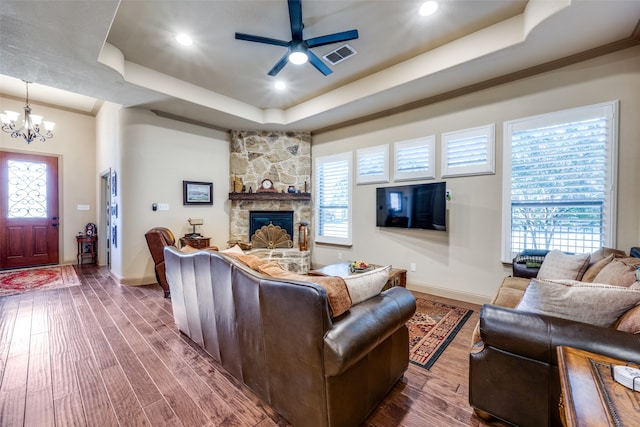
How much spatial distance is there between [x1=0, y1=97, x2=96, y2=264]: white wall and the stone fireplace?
144 inches

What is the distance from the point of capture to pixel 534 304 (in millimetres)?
1510

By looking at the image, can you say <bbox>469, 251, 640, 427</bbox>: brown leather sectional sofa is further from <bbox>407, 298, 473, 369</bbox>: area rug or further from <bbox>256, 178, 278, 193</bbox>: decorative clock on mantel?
<bbox>256, 178, 278, 193</bbox>: decorative clock on mantel

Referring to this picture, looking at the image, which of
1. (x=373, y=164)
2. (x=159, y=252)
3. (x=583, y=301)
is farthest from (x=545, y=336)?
(x=159, y=252)

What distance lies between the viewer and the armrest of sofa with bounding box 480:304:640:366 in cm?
119

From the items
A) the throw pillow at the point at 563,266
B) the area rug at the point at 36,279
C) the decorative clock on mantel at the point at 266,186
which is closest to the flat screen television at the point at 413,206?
the throw pillow at the point at 563,266

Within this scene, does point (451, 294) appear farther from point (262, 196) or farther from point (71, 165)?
point (71, 165)

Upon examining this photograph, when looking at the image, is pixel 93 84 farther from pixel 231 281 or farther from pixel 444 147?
pixel 444 147

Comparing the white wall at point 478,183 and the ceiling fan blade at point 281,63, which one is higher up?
the ceiling fan blade at point 281,63

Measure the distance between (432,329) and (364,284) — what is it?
171cm

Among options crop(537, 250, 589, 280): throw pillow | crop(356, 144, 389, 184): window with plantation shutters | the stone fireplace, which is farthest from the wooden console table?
the stone fireplace

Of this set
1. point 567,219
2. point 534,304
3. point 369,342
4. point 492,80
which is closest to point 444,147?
point 492,80

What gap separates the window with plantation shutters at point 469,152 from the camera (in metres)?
3.46

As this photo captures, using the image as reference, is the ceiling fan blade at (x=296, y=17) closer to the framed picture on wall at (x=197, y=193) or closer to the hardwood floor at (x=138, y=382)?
the hardwood floor at (x=138, y=382)

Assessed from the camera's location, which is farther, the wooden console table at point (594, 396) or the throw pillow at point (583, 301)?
the throw pillow at point (583, 301)
